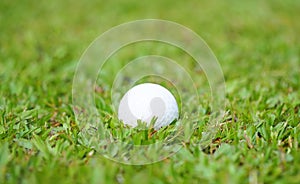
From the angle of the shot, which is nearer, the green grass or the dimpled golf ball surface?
the green grass

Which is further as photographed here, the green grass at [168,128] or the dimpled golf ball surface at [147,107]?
the dimpled golf ball surface at [147,107]

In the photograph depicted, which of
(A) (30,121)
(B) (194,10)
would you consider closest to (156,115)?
(A) (30,121)

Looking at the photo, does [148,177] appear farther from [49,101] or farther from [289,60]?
[289,60]

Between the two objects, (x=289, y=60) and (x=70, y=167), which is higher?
(x=289, y=60)
